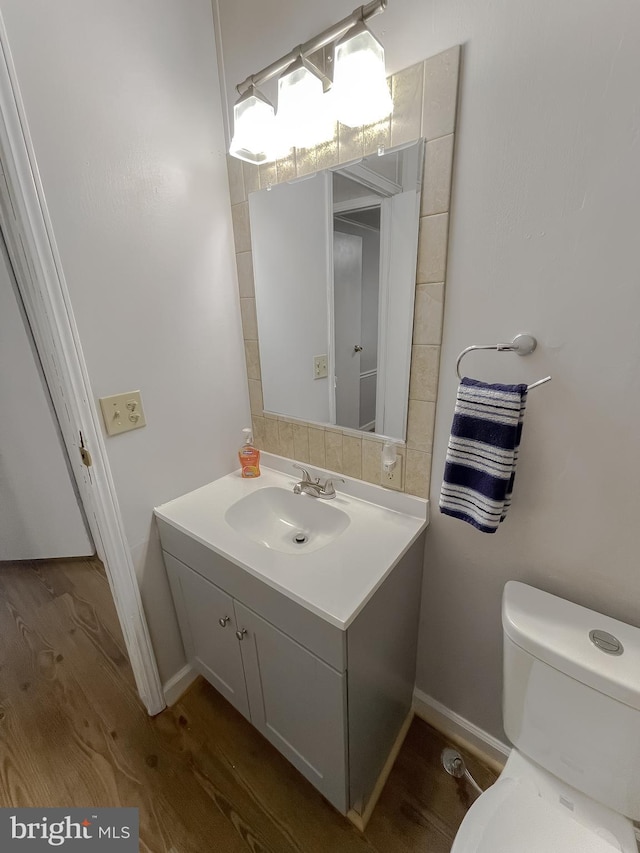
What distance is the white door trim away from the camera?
0.76 meters

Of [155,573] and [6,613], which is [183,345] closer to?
[155,573]

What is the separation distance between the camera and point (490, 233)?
2.60ft

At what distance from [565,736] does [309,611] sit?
65 centimetres

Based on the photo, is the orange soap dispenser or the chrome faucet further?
the orange soap dispenser

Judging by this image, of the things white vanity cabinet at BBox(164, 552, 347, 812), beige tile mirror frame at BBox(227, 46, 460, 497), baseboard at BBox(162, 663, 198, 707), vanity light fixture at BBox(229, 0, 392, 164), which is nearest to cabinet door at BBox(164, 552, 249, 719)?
white vanity cabinet at BBox(164, 552, 347, 812)

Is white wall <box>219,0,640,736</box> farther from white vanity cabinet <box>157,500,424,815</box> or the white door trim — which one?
the white door trim

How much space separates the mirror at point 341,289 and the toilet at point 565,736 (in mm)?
599

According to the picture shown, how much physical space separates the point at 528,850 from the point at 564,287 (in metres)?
1.18

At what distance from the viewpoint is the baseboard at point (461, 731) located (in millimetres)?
1154

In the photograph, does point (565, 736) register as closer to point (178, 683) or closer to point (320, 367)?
point (320, 367)

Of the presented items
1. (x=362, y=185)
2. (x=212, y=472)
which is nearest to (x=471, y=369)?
(x=362, y=185)

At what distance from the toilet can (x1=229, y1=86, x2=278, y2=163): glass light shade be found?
1419 mm

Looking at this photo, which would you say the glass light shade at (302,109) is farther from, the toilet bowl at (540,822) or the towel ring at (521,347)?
the toilet bowl at (540,822)

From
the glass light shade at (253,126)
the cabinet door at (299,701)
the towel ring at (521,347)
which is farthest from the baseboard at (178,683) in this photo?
the glass light shade at (253,126)
